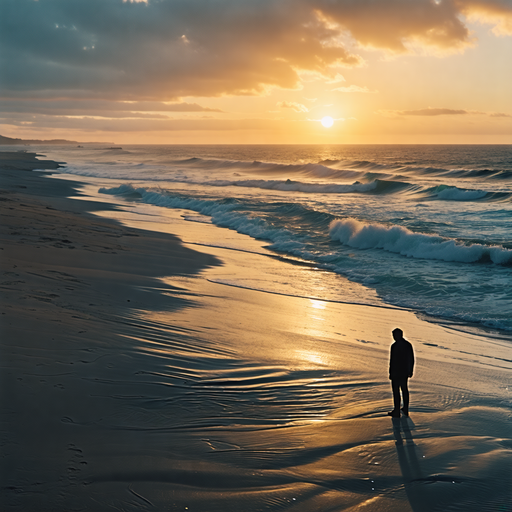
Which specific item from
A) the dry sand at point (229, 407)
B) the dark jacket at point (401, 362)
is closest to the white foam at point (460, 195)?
the dry sand at point (229, 407)

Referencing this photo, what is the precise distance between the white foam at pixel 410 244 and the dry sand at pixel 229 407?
20.9 feet

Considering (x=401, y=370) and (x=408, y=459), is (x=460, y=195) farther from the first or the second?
(x=408, y=459)

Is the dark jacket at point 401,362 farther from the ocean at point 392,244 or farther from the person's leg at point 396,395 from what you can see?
the ocean at point 392,244

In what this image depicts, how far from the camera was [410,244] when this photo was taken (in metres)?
16.0

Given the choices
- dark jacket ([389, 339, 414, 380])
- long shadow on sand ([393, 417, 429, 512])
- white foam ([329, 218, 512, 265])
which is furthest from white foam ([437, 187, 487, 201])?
long shadow on sand ([393, 417, 429, 512])

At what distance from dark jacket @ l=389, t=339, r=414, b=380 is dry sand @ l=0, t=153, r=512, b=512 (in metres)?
0.42

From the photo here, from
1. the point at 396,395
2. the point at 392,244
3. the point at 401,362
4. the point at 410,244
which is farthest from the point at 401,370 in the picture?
the point at 392,244

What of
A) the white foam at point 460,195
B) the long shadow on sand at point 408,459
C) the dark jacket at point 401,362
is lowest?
the long shadow on sand at point 408,459

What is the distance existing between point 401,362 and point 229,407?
187 cm

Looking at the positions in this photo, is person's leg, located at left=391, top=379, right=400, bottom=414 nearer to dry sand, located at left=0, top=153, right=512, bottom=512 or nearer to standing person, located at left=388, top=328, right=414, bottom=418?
standing person, located at left=388, top=328, right=414, bottom=418

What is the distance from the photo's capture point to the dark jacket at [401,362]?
5.08 metres

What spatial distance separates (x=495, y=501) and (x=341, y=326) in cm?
478

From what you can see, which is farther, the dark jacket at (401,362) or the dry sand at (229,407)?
the dark jacket at (401,362)

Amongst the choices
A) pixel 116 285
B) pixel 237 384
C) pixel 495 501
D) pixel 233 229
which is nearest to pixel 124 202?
pixel 233 229
